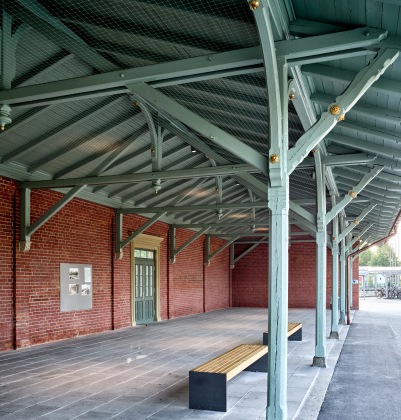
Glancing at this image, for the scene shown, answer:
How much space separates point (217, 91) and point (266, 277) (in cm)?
1698

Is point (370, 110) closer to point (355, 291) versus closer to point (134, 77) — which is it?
point (134, 77)

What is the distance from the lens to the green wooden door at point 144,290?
14281 mm

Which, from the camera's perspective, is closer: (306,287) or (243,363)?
(243,363)

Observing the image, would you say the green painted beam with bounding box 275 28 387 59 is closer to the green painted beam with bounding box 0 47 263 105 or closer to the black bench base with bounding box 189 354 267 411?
the green painted beam with bounding box 0 47 263 105

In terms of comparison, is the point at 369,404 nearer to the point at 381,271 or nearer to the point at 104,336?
the point at 104,336

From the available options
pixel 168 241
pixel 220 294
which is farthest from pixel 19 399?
pixel 220 294

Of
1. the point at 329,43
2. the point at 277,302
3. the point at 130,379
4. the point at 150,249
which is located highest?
the point at 329,43

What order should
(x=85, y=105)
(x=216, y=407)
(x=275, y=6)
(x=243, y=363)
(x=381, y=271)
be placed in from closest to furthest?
(x=275, y=6) < (x=216, y=407) < (x=243, y=363) < (x=85, y=105) < (x=381, y=271)

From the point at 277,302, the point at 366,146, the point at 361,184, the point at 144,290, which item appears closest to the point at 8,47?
the point at 277,302

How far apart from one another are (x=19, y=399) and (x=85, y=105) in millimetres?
4444

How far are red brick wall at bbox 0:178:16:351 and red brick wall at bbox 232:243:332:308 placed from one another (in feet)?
49.1

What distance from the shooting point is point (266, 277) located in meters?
22.7

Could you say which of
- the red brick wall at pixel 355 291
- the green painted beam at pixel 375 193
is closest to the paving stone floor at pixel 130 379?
the green painted beam at pixel 375 193

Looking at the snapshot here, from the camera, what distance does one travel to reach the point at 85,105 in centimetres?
799
